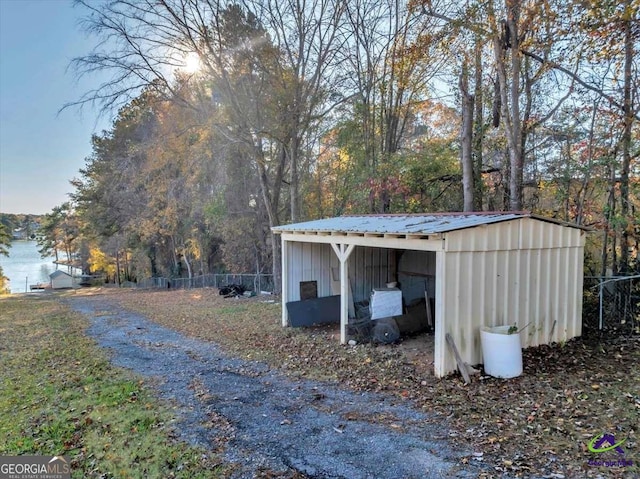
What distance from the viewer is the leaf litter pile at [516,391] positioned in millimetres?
2945

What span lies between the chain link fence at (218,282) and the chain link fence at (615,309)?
10249 millimetres

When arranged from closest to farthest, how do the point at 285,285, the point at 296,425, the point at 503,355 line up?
1. the point at 296,425
2. the point at 503,355
3. the point at 285,285

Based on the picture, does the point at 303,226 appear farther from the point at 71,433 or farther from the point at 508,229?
the point at 71,433

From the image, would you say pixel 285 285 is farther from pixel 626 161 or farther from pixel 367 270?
pixel 626 161

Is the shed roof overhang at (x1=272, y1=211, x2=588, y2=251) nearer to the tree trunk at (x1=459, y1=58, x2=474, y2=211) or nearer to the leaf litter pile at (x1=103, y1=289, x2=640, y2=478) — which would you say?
the leaf litter pile at (x1=103, y1=289, x2=640, y2=478)

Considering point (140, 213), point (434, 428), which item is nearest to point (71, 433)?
point (434, 428)

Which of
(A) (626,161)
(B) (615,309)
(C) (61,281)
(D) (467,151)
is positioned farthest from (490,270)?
(C) (61,281)

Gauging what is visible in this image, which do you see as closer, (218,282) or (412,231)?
(412,231)

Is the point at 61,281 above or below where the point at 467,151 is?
below

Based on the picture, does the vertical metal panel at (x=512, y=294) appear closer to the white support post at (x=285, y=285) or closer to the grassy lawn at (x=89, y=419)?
the grassy lawn at (x=89, y=419)

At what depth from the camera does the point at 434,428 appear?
11.6 feet

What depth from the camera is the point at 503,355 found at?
15.4 ft

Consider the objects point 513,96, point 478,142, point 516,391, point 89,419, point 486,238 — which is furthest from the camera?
point 478,142

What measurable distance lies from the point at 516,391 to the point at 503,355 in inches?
19.8
